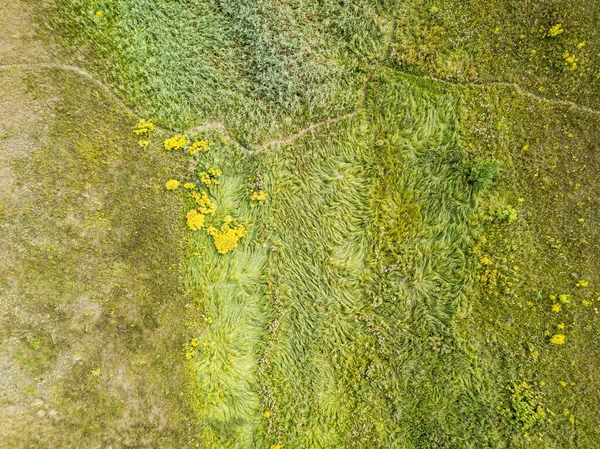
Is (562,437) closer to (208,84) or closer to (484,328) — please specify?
(484,328)

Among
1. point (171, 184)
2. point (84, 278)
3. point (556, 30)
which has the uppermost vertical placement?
point (556, 30)

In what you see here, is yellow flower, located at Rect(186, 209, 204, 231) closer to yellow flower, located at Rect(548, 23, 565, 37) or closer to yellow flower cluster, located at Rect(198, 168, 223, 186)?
yellow flower cluster, located at Rect(198, 168, 223, 186)

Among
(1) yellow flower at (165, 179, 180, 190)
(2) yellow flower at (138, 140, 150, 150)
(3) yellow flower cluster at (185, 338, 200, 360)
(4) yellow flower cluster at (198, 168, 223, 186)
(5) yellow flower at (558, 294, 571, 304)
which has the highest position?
(2) yellow flower at (138, 140, 150, 150)

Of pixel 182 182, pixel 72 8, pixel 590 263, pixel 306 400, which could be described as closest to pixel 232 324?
pixel 306 400

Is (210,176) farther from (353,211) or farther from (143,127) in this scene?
(353,211)

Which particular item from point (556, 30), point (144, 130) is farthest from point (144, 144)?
point (556, 30)

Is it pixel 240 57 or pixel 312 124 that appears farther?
pixel 312 124

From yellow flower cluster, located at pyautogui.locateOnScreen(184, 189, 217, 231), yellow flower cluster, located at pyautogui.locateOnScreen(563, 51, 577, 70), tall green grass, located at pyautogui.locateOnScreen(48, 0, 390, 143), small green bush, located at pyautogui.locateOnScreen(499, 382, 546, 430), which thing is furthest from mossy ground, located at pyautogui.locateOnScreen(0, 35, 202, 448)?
yellow flower cluster, located at pyautogui.locateOnScreen(563, 51, 577, 70)
